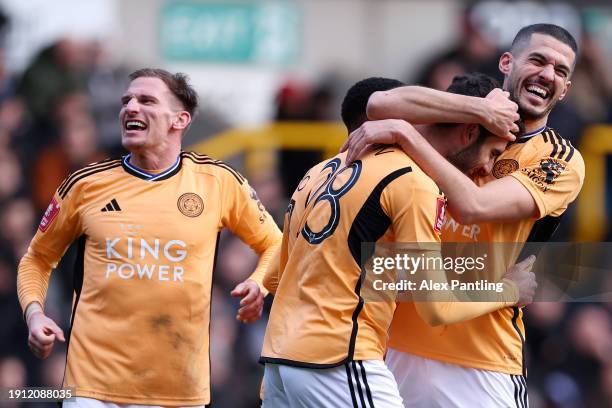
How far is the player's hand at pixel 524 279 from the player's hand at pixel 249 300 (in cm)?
138

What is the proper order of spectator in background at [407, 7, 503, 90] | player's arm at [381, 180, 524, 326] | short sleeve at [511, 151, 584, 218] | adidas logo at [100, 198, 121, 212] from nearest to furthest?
player's arm at [381, 180, 524, 326] → short sleeve at [511, 151, 584, 218] → adidas logo at [100, 198, 121, 212] → spectator in background at [407, 7, 503, 90]

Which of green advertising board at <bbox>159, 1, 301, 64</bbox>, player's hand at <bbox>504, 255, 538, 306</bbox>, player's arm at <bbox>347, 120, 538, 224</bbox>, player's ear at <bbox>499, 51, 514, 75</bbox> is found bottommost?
player's hand at <bbox>504, 255, 538, 306</bbox>

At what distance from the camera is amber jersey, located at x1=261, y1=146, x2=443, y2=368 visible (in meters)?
5.35

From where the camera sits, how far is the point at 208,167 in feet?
22.3

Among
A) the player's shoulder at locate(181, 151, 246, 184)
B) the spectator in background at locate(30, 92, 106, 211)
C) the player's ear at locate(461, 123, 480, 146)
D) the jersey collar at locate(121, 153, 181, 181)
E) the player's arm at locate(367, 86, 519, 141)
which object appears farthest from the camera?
the spectator in background at locate(30, 92, 106, 211)

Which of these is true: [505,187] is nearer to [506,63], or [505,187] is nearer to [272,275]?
[506,63]

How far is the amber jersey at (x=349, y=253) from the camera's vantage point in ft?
17.6

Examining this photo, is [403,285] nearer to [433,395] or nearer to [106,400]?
[433,395]

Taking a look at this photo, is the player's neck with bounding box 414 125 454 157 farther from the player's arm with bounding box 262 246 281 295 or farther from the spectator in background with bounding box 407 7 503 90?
the spectator in background with bounding box 407 7 503 90

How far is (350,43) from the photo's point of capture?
14070mm

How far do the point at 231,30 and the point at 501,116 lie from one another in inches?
336

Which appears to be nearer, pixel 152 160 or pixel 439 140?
pixel 439 140

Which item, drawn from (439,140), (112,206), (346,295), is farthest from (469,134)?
(112,206)

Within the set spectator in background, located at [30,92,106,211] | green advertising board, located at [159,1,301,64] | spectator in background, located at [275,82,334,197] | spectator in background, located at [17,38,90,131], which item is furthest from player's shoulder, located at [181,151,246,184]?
green advertising board, located at [159,1,301,64]
